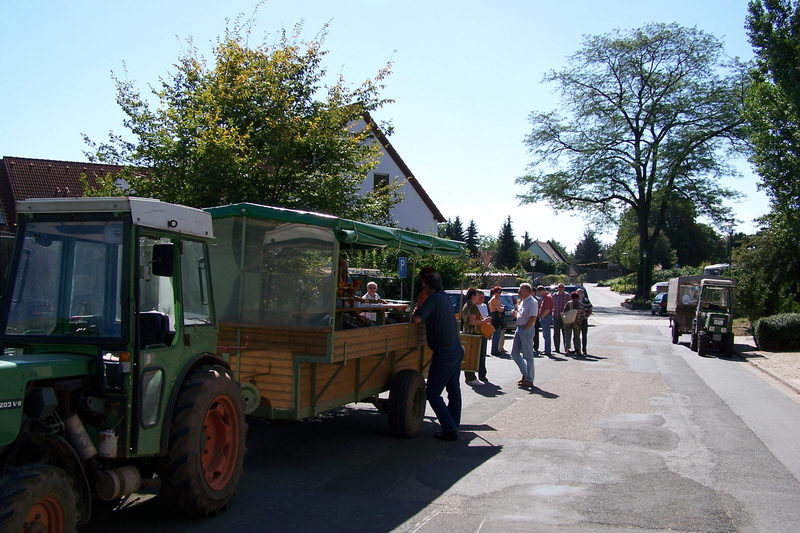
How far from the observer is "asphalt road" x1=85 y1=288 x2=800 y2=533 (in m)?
5.59

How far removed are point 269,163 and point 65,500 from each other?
8345 millimetres

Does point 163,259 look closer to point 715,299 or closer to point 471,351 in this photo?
point 471,351

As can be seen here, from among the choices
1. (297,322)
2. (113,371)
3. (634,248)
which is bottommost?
(113,371)

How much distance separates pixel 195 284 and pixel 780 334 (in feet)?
64.1

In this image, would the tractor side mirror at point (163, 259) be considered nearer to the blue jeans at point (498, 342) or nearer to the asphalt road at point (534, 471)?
the asphalt road at point (534, 471)

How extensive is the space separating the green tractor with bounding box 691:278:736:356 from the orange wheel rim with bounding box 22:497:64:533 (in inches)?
763

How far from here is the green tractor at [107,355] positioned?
4.39 metres

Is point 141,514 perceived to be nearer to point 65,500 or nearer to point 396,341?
point 65,500

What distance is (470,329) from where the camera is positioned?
1437cm

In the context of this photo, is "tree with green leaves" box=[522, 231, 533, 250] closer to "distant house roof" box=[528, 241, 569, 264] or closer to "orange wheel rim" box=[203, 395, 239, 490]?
"distant house roof" box=[528, 241, 569, 264]

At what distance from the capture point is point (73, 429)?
447cm

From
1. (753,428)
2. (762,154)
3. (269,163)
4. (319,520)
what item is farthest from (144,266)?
(762,154)

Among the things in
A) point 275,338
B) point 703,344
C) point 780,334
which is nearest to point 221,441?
point 275,338

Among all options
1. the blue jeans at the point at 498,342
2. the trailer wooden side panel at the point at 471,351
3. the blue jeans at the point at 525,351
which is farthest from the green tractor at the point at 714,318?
the trailer wooden side panel at the point at 471,351
